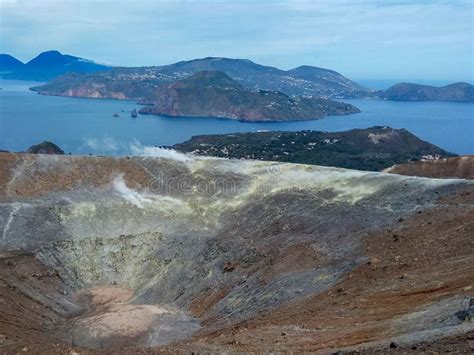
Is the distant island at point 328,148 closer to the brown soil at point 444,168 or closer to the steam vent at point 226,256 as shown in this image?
the brown soil at point 444,168

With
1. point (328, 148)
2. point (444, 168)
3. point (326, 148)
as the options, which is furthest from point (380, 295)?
point (326, 148)

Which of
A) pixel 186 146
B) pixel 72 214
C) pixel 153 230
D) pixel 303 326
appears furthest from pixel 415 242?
pixel 186 146

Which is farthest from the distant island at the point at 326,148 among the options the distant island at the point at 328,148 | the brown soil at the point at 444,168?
the brown soil at the point at 444,168

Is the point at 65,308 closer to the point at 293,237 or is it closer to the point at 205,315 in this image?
the point at 205,315

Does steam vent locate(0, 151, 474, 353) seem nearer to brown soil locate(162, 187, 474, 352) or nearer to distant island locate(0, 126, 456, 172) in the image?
brown soil locate(162, 187, 474, 352)

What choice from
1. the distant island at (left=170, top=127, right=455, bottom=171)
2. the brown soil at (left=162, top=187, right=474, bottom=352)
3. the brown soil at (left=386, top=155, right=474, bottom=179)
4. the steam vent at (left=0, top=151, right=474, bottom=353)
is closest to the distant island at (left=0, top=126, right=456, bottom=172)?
the distant island at (left=170, top=127, right=455, bottom=171)

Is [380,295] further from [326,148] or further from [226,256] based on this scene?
[326,148]
